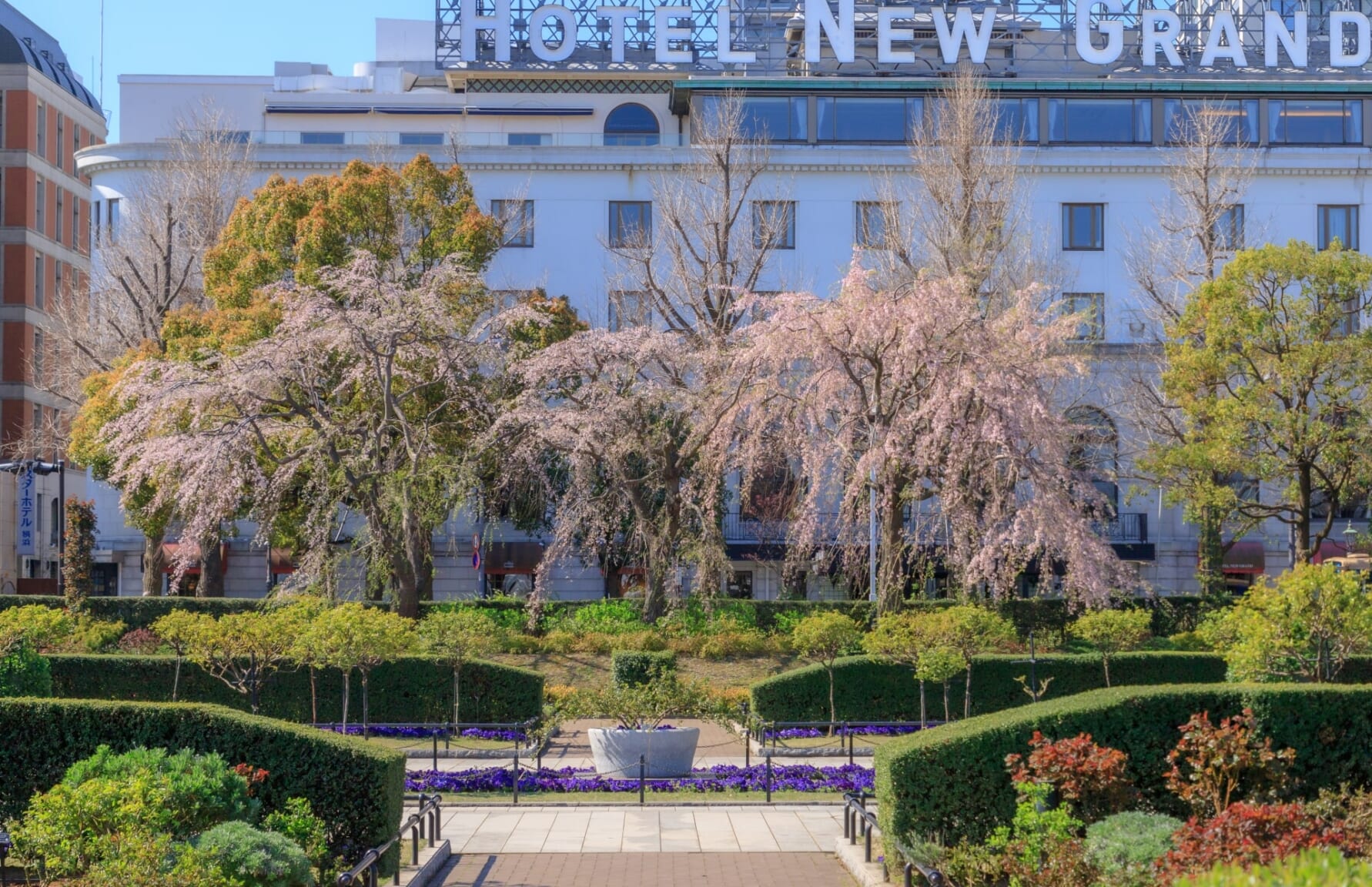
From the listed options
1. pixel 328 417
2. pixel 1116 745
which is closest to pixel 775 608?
pixel 328 417

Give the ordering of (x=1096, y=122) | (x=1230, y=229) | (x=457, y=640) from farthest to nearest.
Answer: (x=1096, y=122), (x=1230, y=229), (x=457, y=640)

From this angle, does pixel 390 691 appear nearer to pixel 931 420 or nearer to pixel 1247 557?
pixel 931 420

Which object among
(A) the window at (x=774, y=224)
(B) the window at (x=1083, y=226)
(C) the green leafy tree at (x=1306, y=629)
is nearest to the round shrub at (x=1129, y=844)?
(C) the green leafy tree at (x=1306, y=629)

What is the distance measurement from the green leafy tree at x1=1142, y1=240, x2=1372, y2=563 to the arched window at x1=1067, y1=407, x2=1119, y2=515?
4.11 m

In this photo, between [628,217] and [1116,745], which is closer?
[1116,745]

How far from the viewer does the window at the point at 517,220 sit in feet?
157

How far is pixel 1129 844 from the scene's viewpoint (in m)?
11.6

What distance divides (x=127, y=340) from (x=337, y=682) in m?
20.6

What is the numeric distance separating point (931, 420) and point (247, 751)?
766 inches

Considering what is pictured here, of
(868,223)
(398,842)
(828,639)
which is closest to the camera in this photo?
(398,842)

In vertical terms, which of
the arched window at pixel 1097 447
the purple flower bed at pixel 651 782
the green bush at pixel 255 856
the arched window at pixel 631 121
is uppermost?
the arched window at pixel 631 121

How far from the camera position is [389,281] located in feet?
119

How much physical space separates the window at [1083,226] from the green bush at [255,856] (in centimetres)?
4261

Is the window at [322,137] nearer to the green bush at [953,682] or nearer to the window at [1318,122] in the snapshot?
the window at [1318,122]
